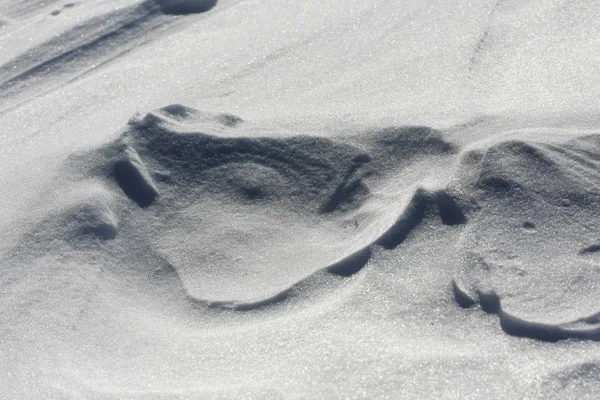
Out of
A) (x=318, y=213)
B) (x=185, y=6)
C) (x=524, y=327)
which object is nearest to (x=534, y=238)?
(x=524, y=327)

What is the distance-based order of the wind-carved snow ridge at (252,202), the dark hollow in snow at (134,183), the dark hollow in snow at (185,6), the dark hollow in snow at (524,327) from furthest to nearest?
the dark hollow in snow at (185,6)
the dark hollow in snow at (134,183)
the wind-carved snow ridge at (252,202)
the dark hollow in snow at (524,327)

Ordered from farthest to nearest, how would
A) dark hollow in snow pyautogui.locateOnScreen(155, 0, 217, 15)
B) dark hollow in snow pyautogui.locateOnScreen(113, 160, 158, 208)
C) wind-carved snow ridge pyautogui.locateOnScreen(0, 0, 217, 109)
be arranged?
dark hollow in snow pyautogui.locateOnScreen(155, 0, 217, 15) < wind-carved snow ridge pyautogui.locateOnScreen(0, 0, 217, 109) < dark hollow in snow pyautogui.locateOnScreen(113, 160, 158, 208)

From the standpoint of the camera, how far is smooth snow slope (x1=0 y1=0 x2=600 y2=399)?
1332 mm

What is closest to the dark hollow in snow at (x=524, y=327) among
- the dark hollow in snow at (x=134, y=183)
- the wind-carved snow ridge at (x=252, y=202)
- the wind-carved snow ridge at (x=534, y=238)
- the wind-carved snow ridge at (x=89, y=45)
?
the wind-carved snow ridge at (x=534, y=238)

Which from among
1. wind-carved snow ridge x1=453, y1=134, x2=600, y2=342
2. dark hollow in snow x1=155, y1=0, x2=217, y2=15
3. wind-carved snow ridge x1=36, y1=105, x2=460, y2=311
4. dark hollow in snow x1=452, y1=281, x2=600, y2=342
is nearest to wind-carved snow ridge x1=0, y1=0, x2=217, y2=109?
dark hollow in snow x1=155, y1=0, x2=217, y2=15

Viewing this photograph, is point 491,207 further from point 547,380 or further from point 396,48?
point 396,48

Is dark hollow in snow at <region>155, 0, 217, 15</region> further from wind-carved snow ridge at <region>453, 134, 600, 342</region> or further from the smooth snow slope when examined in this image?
wind-carved snow ridge at <region>453, 134, 600, 342</region>

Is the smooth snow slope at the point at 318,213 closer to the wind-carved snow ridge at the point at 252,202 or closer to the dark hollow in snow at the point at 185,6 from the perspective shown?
the wind-carved snow ridge at the point at 252,202

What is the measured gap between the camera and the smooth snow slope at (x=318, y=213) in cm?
133

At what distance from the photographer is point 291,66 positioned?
235 cm

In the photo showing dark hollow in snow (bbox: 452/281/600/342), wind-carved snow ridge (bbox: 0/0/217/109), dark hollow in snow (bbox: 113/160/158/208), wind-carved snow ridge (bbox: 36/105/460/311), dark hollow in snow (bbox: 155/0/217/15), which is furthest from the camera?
dark hollow in snow (bbox: 155/0/217/15)

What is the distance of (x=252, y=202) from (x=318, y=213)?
20 cm

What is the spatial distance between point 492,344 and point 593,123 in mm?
827

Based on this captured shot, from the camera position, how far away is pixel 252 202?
180 cm
